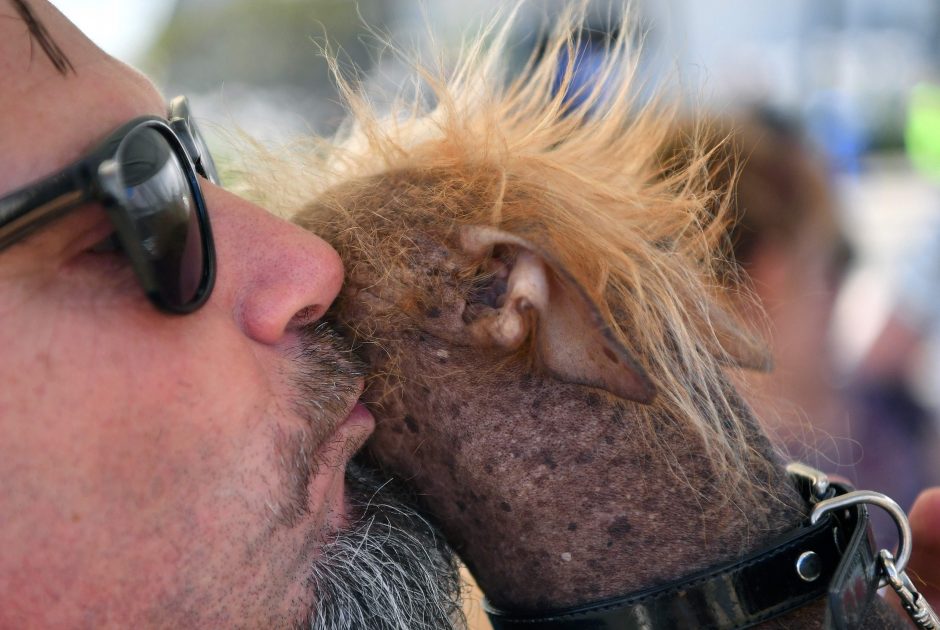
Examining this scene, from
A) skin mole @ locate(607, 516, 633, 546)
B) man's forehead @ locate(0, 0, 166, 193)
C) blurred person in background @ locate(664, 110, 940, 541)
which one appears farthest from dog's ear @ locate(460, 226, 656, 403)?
blurred person in background @ locate(664, 110, 940, 541)

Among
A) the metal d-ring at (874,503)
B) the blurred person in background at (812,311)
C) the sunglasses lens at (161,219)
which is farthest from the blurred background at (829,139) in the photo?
the sunglasses lens at (161,219)

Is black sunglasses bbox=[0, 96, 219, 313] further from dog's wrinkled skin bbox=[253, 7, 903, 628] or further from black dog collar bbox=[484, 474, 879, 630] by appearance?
black dog collar bbox=[484, 474, 879, 630]

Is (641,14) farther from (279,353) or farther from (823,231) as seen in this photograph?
(823,231)

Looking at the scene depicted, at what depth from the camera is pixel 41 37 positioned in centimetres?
95

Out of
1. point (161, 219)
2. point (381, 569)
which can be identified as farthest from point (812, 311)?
point (161, 219)

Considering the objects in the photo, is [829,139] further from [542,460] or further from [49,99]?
[49,99]

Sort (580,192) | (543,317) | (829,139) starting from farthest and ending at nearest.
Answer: (829,139), (580,192), (543,317)

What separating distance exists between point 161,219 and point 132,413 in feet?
0.73

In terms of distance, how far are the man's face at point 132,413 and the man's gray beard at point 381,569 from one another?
39 millimetres

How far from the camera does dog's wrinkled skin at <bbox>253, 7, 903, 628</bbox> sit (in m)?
1.08

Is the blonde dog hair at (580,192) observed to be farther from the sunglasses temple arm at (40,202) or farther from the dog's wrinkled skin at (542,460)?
the sunglasses temple arm at (40,202)

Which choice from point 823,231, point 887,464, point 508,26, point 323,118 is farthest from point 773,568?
point 823,231

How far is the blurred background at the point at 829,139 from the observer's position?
1.65m

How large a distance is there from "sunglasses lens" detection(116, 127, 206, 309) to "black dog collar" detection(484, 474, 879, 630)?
2.10 ft
